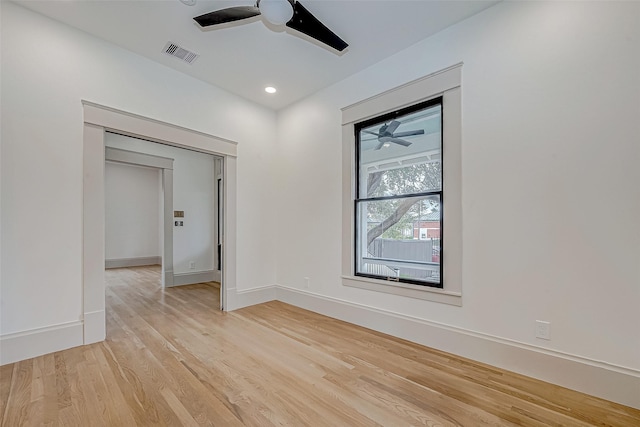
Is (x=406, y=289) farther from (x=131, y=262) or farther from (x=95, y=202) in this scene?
(x=131, y=262)

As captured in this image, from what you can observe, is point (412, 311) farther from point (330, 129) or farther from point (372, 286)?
point (330, 129)

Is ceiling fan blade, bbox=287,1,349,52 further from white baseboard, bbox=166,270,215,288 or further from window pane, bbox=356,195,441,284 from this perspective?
white baseboard, bbox=166,270,215,288

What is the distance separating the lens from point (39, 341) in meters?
2.37

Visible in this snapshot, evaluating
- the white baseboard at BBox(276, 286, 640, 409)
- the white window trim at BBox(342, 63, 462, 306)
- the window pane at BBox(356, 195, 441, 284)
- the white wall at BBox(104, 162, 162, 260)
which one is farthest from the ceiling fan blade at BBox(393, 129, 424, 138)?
the white wall at BBox(104, 162, 162, 260)

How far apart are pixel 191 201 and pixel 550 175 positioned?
559 cm

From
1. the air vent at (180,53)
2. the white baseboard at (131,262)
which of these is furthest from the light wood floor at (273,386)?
the white baseboard at (131,262)

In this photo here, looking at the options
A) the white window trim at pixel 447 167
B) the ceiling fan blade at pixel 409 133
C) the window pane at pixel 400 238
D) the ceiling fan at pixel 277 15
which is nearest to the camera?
the ceiling fan at pixel 277 15

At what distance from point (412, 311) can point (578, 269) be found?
1341 mm

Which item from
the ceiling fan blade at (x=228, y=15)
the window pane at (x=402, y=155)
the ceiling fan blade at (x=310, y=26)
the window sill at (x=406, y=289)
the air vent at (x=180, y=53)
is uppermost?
the air vent at (x=180, y=53)

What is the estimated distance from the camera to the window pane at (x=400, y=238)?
8.85 feet

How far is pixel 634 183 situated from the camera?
1.73 meters

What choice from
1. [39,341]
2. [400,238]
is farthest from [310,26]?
[39,341]

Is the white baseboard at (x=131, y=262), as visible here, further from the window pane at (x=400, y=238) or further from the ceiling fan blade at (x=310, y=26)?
the ceiling fan blade at (x=310, y=26)

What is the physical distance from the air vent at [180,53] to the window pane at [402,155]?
80.8 inches
